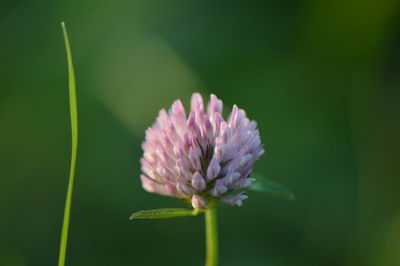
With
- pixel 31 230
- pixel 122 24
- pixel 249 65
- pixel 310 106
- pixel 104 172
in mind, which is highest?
pixel 122 24

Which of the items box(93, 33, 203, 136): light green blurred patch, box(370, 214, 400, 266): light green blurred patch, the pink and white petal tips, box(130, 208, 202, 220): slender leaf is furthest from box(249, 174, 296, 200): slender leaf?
box(93, 33, 203, 136): light green blurred patch

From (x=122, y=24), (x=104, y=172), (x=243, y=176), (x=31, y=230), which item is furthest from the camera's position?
(x=122, y=24)

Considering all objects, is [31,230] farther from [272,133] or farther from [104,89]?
[272,133]

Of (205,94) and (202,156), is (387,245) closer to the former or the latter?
(205,94)

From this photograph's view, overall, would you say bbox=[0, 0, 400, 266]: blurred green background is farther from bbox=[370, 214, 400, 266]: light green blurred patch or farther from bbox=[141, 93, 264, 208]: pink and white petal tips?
bbox=[141, 93, 264, 208]: pink and white petal tips

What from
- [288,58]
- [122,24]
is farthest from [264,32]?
[122,24]

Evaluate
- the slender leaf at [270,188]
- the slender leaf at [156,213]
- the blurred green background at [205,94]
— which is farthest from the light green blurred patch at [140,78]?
the slender leaf at [156,213]
